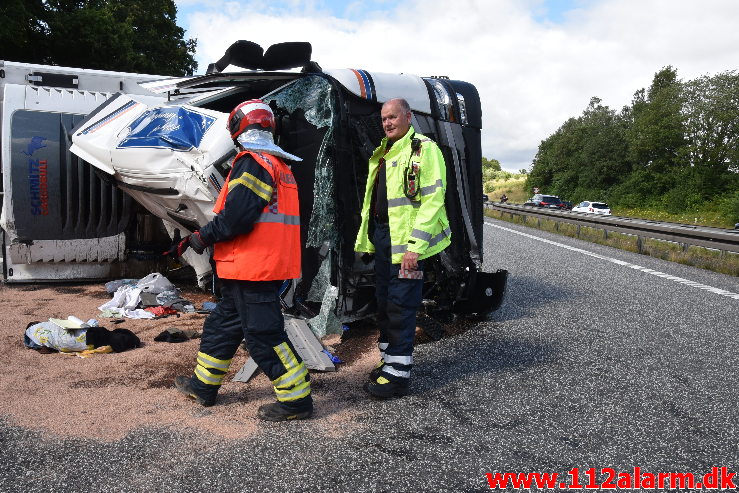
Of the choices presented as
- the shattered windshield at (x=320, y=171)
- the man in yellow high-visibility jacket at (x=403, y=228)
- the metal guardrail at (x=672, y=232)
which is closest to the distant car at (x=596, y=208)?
the metal guardrail at (x=672, y=232)

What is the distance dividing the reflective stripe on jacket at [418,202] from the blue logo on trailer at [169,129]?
5.50 feet

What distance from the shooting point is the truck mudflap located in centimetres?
500

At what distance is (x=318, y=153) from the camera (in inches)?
170

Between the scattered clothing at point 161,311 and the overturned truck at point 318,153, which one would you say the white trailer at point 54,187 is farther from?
the scattered clothing at point 161,311

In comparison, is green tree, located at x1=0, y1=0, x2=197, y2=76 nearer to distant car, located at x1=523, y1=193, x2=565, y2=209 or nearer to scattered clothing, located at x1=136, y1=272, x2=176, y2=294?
scattered clothing, located at x1=136, y1=272, x2=176, y2=294

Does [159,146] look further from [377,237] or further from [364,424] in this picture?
[364,424]

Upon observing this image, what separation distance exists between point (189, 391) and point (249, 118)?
5.15 feet

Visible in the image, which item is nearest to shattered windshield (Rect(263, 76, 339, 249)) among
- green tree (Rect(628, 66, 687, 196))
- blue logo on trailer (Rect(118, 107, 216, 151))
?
blue logo on trailer (Rect(118, 107, 216, 151))

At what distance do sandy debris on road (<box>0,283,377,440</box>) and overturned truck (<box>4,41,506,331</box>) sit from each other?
2.09ft

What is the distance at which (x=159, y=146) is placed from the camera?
14.5ft

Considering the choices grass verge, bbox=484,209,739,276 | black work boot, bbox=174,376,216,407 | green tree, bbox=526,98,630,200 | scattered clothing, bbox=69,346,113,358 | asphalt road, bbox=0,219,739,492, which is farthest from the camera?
green tree, bbox=526,98,630,200

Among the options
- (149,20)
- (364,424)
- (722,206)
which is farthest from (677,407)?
(722,206)

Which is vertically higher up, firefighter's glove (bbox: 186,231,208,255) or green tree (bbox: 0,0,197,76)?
green tree (bbox: 0,0,197,76)

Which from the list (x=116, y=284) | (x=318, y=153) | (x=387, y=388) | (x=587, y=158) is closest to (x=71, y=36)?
(x=116, y=284)
